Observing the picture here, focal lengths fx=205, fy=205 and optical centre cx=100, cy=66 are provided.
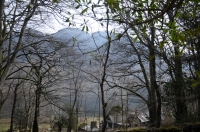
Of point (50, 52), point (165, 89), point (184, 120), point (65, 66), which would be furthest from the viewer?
point (165, 89)

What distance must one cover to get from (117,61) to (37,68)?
5045 mm

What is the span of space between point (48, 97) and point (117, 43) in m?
5.14

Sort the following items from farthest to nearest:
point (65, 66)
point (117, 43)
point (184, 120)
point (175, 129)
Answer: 1. point (117, 43)
2. point (65, 66)
3. point (184, 120)
4. point (175, 129)

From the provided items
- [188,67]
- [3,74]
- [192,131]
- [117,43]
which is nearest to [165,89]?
[188,67]

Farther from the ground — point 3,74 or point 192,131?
point 3,74

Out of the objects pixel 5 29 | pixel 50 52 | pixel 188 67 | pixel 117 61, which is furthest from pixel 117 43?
pixel 5 29

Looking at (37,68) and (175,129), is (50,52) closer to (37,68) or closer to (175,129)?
(37,68)

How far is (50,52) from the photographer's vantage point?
6.90m

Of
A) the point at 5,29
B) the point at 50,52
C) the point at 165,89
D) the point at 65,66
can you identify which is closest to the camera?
the point at 5,29

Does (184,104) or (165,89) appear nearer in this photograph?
(184,104)

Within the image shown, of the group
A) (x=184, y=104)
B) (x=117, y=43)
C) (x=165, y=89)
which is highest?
(x=117, y=43)

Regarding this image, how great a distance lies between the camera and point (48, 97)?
7.49 metres

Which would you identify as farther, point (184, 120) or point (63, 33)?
point (184, 120)

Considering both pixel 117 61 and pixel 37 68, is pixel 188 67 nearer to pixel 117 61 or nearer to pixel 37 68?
pixel 117 61
